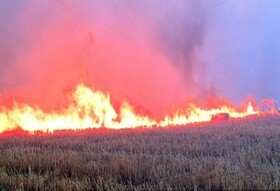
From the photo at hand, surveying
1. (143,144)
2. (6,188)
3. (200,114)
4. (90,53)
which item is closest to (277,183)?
(6,188)

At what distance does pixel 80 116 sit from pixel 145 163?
1066cm

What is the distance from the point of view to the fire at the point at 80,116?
1766 centimetres

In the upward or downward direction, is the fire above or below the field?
above

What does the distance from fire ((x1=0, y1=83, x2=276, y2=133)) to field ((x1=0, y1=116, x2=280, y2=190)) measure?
12.7 ft

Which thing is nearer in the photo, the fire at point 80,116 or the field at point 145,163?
the field at point 145,163

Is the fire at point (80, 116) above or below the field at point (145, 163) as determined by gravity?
above

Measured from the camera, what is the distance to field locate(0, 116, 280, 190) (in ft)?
24.1

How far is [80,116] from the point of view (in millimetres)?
19297

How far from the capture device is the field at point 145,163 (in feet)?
24.1

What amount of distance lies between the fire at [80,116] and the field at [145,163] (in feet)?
12.7

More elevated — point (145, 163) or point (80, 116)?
point (80, 116)

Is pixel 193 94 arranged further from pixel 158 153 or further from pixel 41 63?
pixel 158 153

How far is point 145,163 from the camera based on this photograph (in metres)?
8.95

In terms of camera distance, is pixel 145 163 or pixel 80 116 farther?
pixel 80 116
